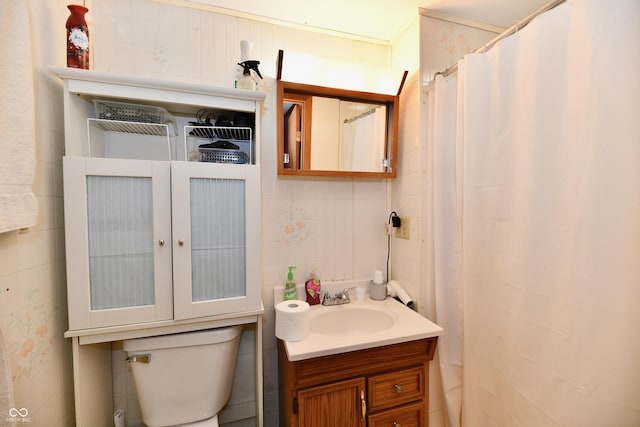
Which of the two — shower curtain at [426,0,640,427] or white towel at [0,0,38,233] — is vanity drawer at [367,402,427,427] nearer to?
shower curtain at [426,0,640,427]

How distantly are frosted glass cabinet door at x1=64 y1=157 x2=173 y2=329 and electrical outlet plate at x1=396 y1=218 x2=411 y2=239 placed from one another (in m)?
1.11

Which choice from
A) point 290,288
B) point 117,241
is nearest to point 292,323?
point 290,288

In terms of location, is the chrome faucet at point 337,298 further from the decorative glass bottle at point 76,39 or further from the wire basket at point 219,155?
the decorative glass bottle at point 76,39

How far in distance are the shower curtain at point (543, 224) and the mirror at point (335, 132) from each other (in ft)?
0.92

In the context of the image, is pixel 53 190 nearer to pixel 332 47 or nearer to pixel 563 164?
pixel 332 47

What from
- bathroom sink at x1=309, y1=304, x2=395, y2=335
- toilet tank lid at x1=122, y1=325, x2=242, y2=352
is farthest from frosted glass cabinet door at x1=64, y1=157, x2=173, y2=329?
bathroom sink at x1=309, y1=304, x2=395, y2=335

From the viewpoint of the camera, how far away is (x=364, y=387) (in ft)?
3.67

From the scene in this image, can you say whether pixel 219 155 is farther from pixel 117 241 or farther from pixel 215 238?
pixel 117 241

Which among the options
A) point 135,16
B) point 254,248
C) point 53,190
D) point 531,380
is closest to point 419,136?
point 254,248

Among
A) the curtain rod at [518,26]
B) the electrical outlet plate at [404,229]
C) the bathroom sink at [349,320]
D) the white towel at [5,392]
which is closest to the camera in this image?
the white towel at [5,392]

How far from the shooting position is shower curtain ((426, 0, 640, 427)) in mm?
705

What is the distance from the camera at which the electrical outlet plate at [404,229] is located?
1460 mm

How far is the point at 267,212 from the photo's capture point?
1409 millimetres

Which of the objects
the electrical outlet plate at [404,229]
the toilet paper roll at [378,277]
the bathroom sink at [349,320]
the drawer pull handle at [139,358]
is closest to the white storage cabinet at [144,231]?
the drawer pull handle at [139,358]
